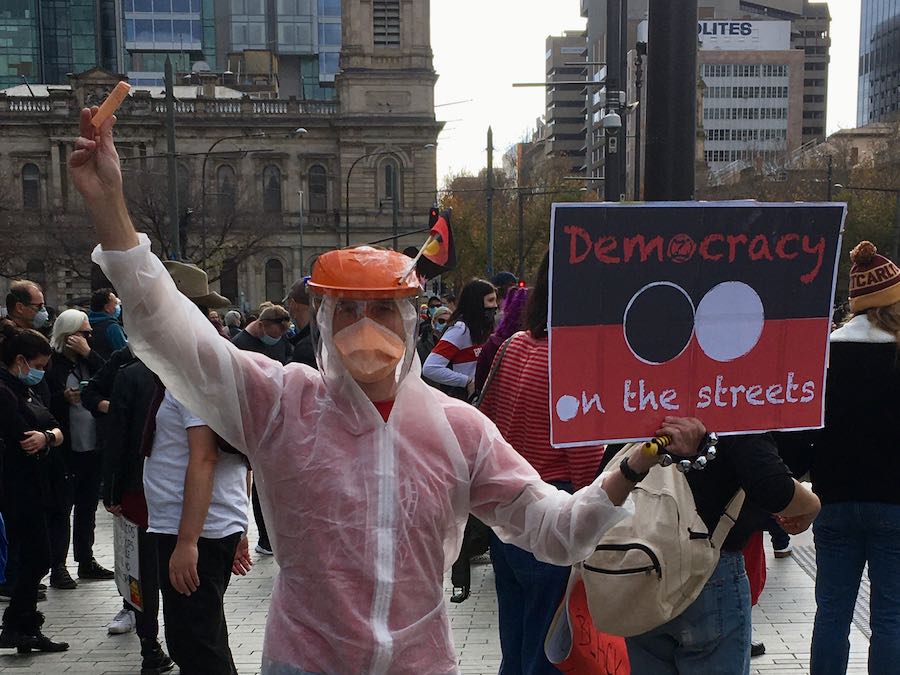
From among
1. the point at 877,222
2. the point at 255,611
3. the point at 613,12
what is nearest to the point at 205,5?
the point at 877,222

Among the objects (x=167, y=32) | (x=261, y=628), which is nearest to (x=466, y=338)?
(x=261, y=628)

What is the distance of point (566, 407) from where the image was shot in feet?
8.63

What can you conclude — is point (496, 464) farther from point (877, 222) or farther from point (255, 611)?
point (877, 222)

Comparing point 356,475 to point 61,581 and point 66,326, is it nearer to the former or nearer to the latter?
point 61,581

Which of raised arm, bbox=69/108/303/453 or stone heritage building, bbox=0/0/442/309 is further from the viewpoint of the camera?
stone heritage building, bbox=0/0/442/309

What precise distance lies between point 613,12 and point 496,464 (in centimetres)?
1039

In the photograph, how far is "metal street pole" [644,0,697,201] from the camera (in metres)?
4.22

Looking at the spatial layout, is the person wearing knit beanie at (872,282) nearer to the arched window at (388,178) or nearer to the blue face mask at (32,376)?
the blue face mask at (32,376)

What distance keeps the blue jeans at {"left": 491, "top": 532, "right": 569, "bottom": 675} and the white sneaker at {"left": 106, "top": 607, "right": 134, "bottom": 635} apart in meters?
2.83

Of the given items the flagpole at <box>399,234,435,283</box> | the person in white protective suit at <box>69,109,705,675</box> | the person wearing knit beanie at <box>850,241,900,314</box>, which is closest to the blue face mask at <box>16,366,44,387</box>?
the person in white protective suit at <box>69,109,705,675</box>

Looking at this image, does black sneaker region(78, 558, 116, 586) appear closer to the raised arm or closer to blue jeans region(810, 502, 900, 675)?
blue jeans region(810, 502, 900, 675)

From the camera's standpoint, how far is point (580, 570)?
3.40 meters

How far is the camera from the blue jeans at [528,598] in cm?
409

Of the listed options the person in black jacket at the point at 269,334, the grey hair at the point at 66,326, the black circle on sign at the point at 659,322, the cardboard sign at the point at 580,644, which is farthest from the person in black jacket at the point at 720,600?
the grey hair at the point at 66,326
